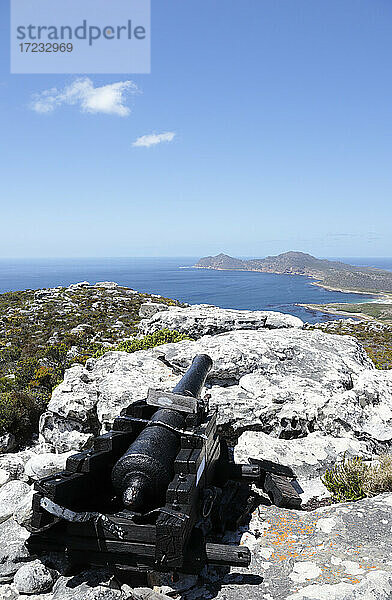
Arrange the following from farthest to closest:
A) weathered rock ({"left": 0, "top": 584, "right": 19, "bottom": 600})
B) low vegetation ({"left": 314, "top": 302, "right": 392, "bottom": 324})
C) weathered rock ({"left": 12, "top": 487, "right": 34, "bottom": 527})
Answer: low vegetation ({"left": 314, "top": 302, "right": 392, "bottom": 324})
weathered rock ({"left": 12, "top": 487, "right": 34, "bottom": 527})
weathered rock ({"left": 0, "top": 584, "right": 19, "bottom": 600})

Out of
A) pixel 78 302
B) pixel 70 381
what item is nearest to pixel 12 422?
pixel 70 381

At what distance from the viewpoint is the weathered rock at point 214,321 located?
537 inches

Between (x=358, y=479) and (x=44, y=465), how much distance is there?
5.40m

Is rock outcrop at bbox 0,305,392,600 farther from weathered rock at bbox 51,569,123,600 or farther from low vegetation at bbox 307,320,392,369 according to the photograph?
low vegetation at bbox 307,320,392,369

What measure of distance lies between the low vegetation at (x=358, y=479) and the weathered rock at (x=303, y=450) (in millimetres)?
312

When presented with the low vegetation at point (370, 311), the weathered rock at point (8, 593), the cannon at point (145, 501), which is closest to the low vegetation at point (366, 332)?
the low vegetation at point (370, 311)

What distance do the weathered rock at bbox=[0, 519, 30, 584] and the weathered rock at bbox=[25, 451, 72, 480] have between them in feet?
4.60

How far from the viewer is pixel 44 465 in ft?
24.6

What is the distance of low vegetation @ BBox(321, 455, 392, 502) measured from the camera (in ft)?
20.9

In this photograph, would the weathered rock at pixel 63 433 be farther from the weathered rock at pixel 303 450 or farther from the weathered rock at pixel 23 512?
the weathered rock at pixel 303 450

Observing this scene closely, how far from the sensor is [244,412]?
851 centimetres

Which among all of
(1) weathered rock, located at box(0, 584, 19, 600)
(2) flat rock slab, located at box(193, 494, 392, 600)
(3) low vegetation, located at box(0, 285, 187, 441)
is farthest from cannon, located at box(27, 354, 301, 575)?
(3) low vegetation, located at box(0, 285, 187, 441)

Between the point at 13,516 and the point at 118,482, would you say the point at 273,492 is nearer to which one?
the point at 118,482

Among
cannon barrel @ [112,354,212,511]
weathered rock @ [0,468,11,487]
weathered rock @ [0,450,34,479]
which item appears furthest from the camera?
weathered rock @ [0,450,34,479]
